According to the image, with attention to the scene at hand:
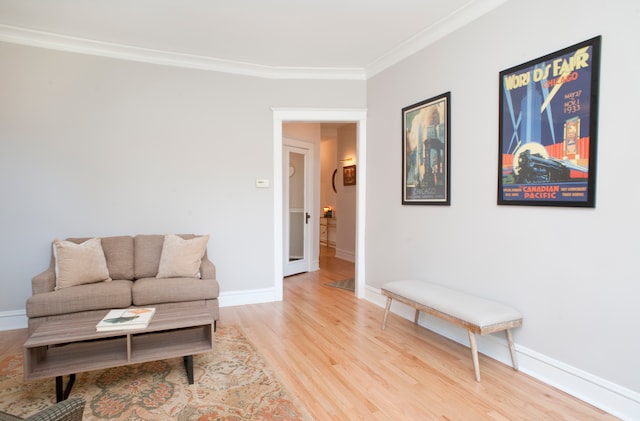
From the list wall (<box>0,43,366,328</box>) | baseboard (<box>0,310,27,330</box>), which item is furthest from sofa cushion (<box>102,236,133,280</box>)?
baseboard (<box>0,310,27,330</box>)

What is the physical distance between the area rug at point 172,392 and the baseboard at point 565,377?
163 cm

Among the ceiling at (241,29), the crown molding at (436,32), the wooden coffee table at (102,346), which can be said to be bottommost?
the wooden coffee table at (102,346)

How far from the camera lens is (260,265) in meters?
4.28

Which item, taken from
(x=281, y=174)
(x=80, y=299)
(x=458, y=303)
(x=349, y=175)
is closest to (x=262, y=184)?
(x=281, y=174)

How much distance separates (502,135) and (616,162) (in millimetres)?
→ 771

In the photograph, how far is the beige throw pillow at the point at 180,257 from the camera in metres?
3.32

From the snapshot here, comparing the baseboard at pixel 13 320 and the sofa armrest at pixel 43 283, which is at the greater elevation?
the sofa armrest at pixel 43 283

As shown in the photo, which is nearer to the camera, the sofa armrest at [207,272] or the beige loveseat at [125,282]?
the beige loveseat at [125,282]

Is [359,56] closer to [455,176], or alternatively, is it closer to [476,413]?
[455,176]

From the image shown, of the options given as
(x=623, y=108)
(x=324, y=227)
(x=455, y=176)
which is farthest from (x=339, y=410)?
(x=324, y=227)

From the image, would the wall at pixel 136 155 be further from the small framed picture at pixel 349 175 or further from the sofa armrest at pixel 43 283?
the small framed picture at pixel 349 175

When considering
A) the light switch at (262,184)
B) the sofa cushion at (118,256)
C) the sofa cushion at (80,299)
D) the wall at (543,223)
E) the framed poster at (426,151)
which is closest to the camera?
the wall at (543,223)

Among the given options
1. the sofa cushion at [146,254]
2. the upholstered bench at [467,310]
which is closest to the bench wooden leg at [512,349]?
the upholstered bench at [467,310]

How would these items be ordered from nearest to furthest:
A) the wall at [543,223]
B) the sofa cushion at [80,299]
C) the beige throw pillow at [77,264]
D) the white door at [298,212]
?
the wall at [543,223], the sofa cushion at [80,299], the beige throw pillow at [77,264], the white door at [298,212]
